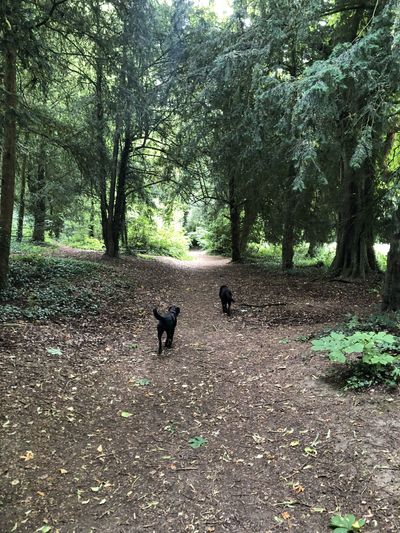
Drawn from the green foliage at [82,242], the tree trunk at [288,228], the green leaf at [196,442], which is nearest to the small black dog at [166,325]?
the green leaf at [196,442]

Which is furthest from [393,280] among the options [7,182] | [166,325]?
[7,182]

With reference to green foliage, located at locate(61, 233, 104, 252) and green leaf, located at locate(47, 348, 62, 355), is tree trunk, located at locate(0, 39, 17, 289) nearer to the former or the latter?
green leaf, located at locate(47, 348, 62, 355)

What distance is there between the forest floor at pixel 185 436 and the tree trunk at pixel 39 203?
6225 millimetres

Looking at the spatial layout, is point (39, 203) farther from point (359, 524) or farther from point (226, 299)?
point (359, 524)

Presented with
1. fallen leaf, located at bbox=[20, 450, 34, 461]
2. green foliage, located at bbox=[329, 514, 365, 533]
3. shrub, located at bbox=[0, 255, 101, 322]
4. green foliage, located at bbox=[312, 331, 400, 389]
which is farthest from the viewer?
shrub, located at bbox=[0, 255, 101, 322]

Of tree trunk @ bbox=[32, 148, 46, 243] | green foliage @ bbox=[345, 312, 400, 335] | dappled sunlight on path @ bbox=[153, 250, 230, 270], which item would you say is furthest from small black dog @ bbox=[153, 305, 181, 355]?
dappled sunlight on path @ bbox=[153, 250, 230, 270]

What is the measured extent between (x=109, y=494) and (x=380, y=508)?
2.00 m

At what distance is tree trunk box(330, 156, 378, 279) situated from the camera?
36.7 feet

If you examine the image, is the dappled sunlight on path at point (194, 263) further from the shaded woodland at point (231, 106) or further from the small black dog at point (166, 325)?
the small black dog at point (166, 325)

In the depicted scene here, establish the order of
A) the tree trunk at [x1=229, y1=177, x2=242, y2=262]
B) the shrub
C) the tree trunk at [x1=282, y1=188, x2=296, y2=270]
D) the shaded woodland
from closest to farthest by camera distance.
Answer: the shaded woodland
the shrub
the tree trunk at [x1=282, y1=188, x2=296, y2=270]
the tree trunk at [x1=229, y1=177, x2=242, y2=262]

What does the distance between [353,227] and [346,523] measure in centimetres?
1001

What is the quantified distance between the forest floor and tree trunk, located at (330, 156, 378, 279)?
5.58m

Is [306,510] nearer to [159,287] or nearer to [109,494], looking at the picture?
[109,494]

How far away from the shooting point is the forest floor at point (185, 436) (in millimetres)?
2848
